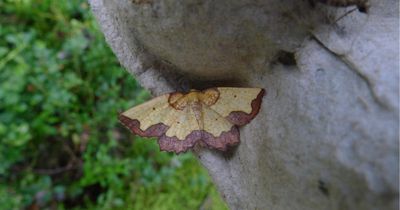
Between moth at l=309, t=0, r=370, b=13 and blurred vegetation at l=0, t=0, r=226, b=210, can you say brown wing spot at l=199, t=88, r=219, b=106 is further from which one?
blurred vegetation at l=0, t=0, r=226, b=210

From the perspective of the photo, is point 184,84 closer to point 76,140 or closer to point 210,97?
point 210,97

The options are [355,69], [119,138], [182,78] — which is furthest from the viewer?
[119,138]

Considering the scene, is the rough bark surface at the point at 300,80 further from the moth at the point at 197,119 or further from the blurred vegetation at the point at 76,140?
the blurred vegetation at the point at 76,140

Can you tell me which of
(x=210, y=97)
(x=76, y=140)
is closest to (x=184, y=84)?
(x=210, y=97)

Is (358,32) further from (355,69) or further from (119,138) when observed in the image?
(119,138)

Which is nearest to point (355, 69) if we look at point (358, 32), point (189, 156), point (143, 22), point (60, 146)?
point (358, 32)
